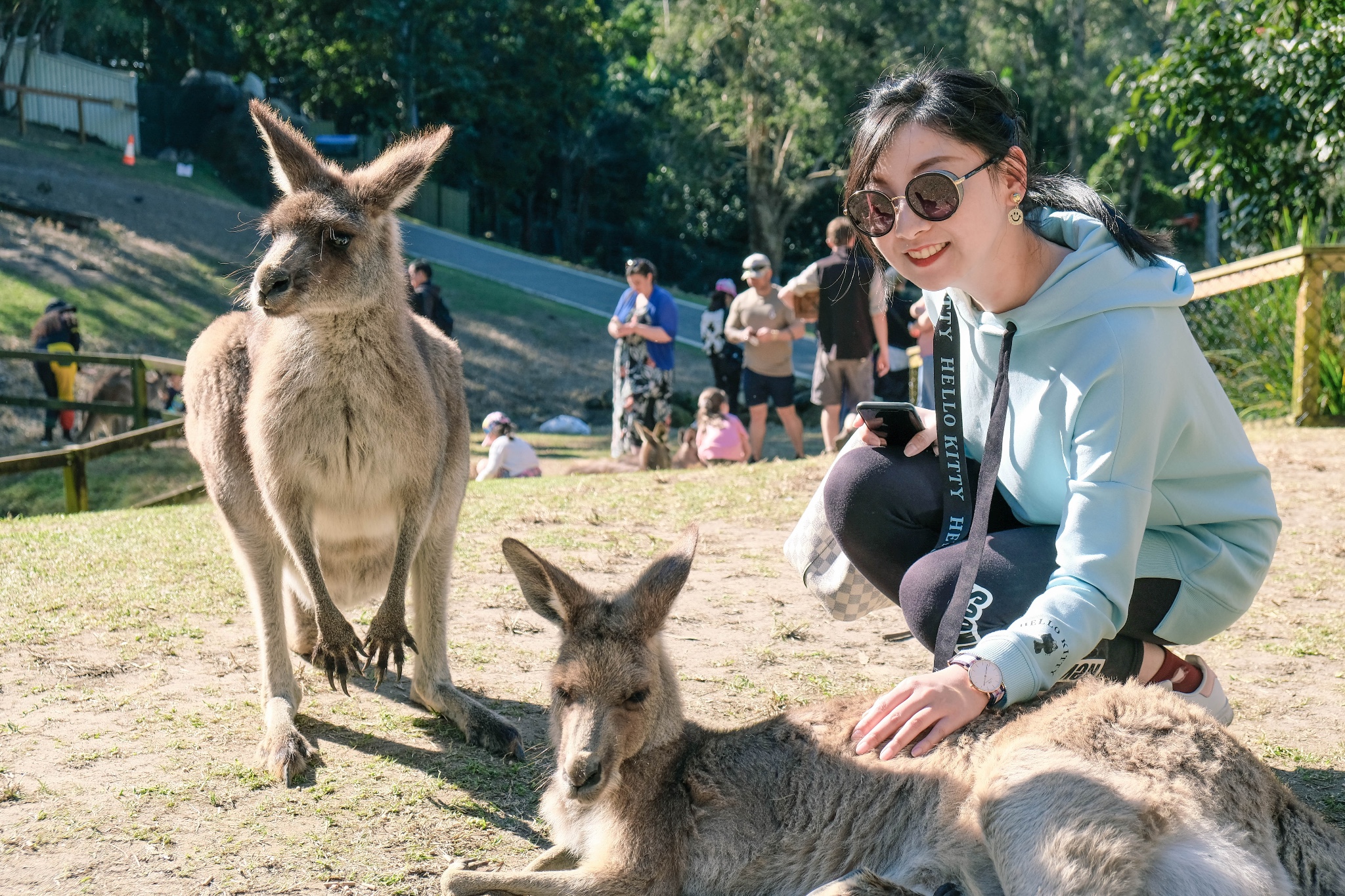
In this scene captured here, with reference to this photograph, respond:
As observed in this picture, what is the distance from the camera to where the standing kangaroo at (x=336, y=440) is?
3275 mm

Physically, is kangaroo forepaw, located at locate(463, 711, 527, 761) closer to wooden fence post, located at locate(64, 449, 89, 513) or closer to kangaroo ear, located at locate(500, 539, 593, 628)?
kangaroo ear, located at locate(500, 539, 593, 628)

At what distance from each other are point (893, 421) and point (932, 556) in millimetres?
489

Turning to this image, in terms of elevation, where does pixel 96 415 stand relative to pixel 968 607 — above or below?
below

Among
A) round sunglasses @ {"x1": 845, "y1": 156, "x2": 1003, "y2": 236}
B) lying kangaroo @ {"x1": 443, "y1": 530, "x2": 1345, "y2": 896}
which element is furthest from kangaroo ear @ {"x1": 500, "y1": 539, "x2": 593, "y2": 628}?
round sunglasses @ {"x1": 845, "y1": 156, "x2": 1003, "y2": 236}

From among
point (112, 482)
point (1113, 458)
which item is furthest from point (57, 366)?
point (1113, 458)

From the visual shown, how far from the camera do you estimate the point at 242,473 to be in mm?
3514

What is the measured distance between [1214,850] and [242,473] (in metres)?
2.74

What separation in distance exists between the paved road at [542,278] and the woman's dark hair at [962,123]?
15873mm

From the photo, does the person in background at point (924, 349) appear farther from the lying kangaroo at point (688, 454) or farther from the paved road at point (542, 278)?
the paved road at point (542, 278)

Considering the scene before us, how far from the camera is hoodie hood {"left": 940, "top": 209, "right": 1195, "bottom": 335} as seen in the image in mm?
2291

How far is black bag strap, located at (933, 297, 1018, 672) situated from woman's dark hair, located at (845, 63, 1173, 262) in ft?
1.04

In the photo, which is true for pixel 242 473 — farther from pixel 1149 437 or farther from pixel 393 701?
pixel 1149 437

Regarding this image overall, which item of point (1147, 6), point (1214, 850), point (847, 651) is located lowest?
point (847, 651)

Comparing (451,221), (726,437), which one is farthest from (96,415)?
(451,221)
